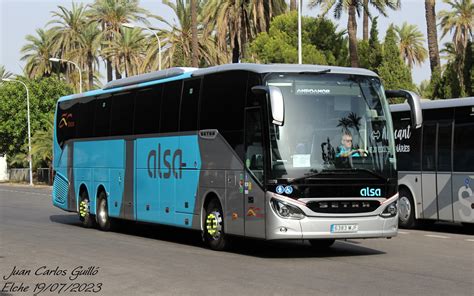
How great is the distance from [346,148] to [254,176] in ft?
5.28

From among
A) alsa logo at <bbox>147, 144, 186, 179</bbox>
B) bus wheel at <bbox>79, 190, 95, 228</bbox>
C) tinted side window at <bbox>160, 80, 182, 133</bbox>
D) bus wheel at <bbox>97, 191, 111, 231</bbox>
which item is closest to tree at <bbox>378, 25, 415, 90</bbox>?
bus wheel at <bbox>79, 190, 95, 228</bbox>

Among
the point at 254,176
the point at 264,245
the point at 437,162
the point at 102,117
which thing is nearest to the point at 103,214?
the point at 102,117

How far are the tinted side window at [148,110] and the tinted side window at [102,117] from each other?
6.42ft

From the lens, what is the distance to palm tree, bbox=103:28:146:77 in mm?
67375

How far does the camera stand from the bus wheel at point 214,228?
1692 centimetres

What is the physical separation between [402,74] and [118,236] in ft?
93.4

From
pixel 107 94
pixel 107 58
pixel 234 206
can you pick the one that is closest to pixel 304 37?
pixel 107 58

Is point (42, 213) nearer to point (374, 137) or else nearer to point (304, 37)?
point (374, 137)

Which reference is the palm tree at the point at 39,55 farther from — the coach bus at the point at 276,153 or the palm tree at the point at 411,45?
the coach bus at the point at 276,153

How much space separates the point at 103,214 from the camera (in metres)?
23.3

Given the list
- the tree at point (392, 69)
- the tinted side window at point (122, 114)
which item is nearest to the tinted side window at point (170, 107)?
the tinted side window at point (122, 114)

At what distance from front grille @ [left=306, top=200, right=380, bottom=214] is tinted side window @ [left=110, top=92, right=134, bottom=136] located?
734 centimetres

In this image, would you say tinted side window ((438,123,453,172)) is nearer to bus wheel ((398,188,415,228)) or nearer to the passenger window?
bus wheel ((398,188,415,228))

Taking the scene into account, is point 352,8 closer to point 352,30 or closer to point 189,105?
point 352,30
